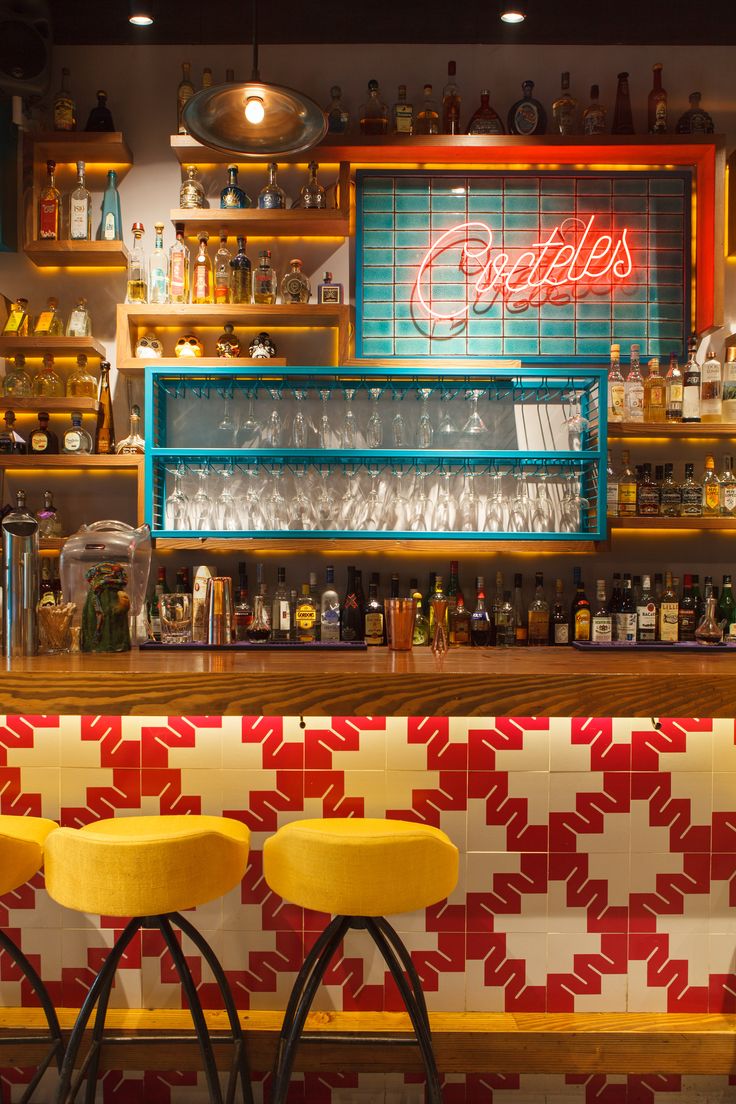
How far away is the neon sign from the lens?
4.11 m

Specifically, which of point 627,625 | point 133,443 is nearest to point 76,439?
point 133,443

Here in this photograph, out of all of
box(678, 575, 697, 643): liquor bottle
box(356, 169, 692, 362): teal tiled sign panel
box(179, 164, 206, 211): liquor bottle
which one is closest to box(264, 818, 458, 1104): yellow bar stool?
box(678, 575, 697, 643): liquor bottle

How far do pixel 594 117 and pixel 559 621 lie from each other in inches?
90.4

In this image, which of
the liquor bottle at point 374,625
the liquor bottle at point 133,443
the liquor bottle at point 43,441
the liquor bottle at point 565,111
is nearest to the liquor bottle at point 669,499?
the liquor bottle at point 374,625

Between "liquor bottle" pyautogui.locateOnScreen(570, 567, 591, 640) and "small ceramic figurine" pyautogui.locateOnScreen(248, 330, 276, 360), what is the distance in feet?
5.57

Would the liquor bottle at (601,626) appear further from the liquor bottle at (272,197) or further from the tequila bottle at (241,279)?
the liquor bottle at (272,197)

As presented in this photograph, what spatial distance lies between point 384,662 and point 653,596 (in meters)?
2.04

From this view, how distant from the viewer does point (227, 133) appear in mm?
2695

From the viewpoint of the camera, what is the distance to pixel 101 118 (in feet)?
13.4

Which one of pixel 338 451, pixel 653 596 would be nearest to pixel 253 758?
pixel 338 451

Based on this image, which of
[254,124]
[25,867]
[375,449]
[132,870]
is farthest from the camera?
[375,449]
